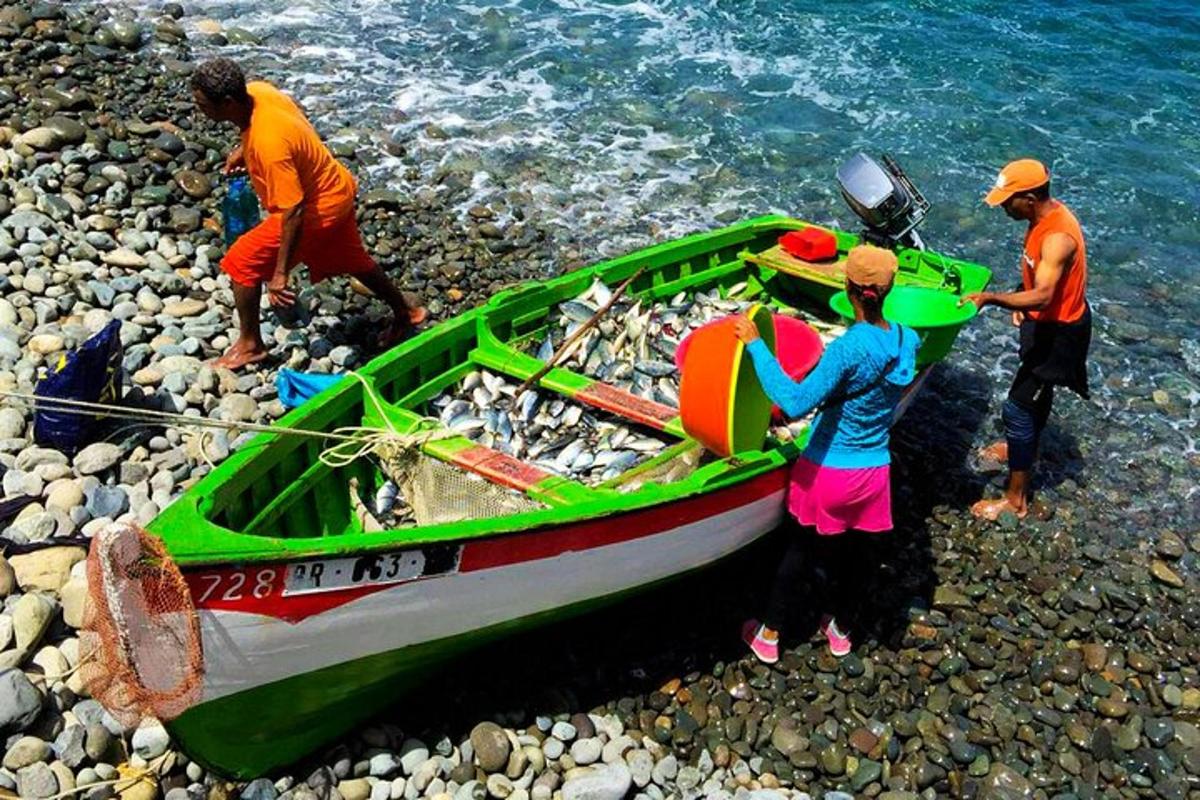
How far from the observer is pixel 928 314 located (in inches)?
292

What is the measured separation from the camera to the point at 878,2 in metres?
17.6

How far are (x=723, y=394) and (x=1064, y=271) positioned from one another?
7.64 ft

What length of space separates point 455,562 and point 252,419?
122 inches

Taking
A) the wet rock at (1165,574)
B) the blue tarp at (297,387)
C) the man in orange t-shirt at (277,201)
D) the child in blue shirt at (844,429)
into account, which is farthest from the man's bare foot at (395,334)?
the wet rock at (1165,574)

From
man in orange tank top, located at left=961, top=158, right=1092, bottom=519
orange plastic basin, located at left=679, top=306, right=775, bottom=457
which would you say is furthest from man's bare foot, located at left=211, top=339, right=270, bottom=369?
man in orange tank top, located at left=961, top=158, right=1092, bottom=519

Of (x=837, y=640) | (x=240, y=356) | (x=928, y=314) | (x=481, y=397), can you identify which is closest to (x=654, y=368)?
(x=481, y=397)

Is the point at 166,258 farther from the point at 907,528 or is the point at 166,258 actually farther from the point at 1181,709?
the point at 1181,709

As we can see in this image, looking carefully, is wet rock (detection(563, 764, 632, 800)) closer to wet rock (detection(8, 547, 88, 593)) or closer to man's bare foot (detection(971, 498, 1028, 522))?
wet rock (detection(8, 547, 88, 593))

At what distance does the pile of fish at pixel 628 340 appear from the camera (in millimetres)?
7355

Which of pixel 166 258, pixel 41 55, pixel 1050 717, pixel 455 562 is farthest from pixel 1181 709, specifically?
pixel 41 55

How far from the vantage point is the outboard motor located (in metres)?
8.12

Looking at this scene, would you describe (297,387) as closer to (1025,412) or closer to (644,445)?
(644,445)

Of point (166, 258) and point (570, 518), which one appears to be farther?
point (166, 258)

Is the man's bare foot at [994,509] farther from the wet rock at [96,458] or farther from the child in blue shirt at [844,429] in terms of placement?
the wet rock at [96,458]
